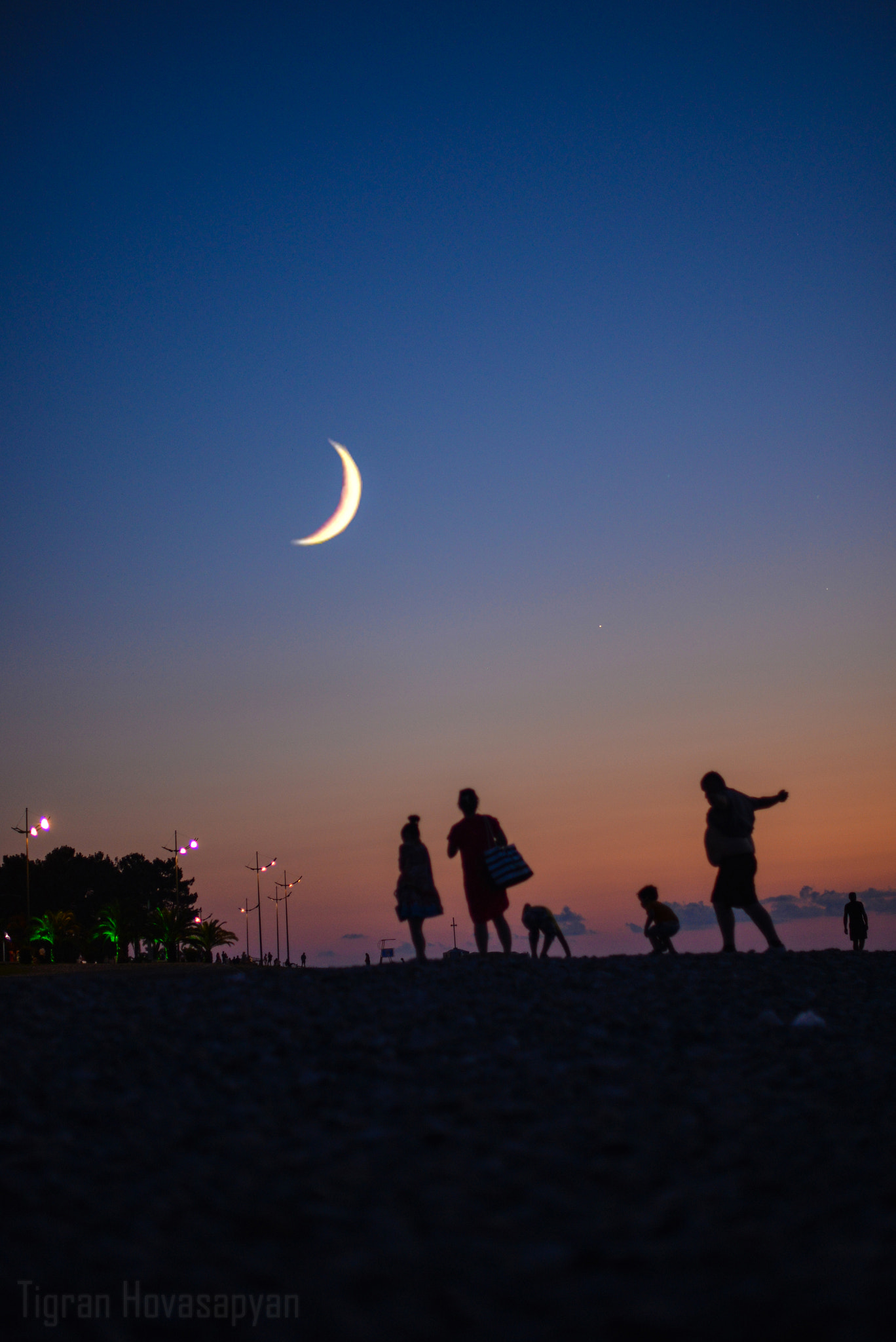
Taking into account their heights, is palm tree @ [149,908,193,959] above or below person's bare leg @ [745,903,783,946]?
below

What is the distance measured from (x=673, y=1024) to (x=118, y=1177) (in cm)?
450

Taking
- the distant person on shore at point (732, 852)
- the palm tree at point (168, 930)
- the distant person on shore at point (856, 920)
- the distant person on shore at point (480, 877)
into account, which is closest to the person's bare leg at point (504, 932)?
the distant person on shore at point (480, 877)

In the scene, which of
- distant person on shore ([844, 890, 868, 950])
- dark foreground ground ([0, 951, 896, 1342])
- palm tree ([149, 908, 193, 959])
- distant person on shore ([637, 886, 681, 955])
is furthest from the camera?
palm tree ([149, 908, 193, 959])

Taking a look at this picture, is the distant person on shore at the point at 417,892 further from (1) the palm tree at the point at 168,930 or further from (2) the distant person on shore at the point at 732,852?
(1) the palm tree at the point at 168,930

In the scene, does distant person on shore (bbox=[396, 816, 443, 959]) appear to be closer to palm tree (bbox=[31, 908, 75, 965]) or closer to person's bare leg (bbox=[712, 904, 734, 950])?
person's bare leg (bbox=[712, 904, 734, 950])

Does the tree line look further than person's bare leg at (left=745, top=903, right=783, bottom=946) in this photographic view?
Yes

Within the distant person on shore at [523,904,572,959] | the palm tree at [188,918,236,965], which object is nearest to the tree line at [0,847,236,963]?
the palm tree at [188,918,236,965]

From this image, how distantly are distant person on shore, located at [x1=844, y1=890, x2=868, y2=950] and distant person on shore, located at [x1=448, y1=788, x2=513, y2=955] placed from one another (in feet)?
40.5

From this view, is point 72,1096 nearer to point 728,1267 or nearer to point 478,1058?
point 478,1058

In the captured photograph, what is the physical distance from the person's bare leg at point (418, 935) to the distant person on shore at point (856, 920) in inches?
520

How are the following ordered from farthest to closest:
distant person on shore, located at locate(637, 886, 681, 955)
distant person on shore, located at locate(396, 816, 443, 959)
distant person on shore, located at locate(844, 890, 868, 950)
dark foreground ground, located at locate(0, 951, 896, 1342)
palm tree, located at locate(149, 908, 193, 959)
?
palm tree, located at locate(149, 908, 193, 959) < distant person on shore, located at locate(844, 890, 868, 950) < distant person on shore, located at locate(637, 886, 681, 955) < distant person on shore, located at locate(396, 816, 443, 959) < dark foreground ground, located at locate(0, 951, 896, 1342)

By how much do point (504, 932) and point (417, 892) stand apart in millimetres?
1362

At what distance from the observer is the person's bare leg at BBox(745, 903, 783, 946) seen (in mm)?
12242

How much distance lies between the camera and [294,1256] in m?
3.71
